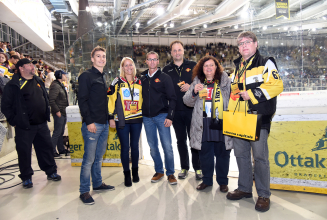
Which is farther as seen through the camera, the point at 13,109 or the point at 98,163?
the point at 13,109

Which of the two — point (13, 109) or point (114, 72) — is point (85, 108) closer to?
point (13, 109)

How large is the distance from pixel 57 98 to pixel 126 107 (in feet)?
7.32

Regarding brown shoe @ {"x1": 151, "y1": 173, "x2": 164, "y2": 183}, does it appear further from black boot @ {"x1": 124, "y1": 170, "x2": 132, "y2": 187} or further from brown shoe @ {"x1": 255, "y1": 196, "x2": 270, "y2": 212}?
brown shoe @ {"x1": 255, "y1": 196, "x2": 270, "y2": 212}

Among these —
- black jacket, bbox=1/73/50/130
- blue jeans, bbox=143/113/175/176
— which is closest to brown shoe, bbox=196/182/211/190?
blue jeans, bbox=143/113/175/176

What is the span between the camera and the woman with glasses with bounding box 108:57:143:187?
107 inches

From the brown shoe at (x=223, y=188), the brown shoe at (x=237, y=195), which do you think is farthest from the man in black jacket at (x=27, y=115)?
the brown shoe at (x=237, y=195)

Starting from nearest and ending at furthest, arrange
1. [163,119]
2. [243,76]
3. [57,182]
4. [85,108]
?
[243,76] → [85,108] → [163,119] → [57,182]

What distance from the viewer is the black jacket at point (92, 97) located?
2.39 meters

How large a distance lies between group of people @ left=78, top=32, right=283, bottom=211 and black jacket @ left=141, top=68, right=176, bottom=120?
0.04 feet

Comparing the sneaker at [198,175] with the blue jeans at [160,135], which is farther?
the sneaker at [198,175]

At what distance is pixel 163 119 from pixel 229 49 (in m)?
A: 21.9

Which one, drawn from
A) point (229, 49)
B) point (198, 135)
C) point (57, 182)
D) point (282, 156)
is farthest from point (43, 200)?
point (229, 49)

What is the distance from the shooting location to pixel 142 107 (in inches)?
113

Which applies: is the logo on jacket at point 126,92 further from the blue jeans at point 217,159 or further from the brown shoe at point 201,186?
the brown shoe at point 201,186
